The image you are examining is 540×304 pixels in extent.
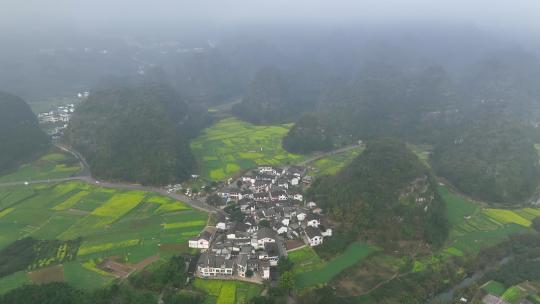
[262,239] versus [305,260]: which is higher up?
[262,239]

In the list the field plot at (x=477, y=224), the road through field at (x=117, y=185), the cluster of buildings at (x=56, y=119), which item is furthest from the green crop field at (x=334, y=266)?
the cluster of buildings at (x=56, y=119)

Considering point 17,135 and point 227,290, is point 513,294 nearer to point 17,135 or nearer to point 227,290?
point 227,290

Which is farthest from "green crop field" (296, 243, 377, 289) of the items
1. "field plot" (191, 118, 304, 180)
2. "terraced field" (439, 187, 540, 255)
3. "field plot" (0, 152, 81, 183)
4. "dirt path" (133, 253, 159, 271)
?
"field plot" (0, 152, 81, 183)

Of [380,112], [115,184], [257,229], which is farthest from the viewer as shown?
[380,112]

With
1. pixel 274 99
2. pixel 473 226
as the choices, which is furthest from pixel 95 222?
pixel 274 99

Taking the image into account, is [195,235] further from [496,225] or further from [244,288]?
[496,225]

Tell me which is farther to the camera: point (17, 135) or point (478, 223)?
point (17, 135)
